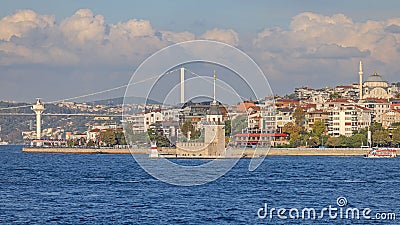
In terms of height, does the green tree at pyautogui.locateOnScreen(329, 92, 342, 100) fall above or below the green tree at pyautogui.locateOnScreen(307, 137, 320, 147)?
above

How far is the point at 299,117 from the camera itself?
290ft

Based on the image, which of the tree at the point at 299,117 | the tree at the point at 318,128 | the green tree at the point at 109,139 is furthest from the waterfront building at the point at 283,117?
the green tree at the point at 109,139

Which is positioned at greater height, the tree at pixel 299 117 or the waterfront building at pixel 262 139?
the tree at pixel 299 117

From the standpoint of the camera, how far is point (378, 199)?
26.7 m

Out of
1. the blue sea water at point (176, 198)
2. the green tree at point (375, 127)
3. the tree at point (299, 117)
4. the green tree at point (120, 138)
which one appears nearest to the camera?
the blue sea water at point (176, 198)

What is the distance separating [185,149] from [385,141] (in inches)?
863

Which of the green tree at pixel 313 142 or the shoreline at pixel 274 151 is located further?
the green tree at pixel 313 142

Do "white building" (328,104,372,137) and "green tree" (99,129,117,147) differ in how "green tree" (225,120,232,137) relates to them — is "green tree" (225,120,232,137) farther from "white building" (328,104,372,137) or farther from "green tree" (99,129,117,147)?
"green tree" (99,129,117,147)

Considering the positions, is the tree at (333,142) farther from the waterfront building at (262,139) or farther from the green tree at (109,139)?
the green tree at (109,139)

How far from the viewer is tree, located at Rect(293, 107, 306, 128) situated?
8775 centimetres

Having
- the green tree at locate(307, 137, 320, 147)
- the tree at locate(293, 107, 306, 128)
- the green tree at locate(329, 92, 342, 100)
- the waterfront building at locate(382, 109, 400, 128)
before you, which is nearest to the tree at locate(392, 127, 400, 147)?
the green tree at locate(307, 137, 320, 147)

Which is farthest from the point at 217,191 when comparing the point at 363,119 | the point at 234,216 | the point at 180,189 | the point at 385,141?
the point at 363,119

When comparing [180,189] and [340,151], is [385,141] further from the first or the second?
[180,189]

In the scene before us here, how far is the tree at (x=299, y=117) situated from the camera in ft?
288
